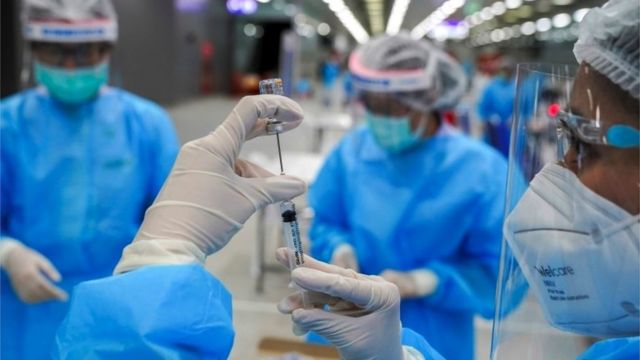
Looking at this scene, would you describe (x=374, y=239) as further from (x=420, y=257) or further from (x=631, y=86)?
(x=631, y=86)

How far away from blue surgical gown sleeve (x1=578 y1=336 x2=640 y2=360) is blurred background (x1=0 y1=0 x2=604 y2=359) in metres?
0.39

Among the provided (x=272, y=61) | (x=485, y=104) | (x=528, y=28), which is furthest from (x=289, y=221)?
(x=528, y=28)

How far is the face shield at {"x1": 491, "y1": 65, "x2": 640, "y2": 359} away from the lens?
2.25 ft

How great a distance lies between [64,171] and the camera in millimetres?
1517

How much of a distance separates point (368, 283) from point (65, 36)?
1.21 m

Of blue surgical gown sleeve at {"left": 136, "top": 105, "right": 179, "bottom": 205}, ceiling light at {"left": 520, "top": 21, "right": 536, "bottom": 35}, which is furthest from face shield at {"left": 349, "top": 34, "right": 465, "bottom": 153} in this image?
ceiling light at {"left": 520, "top": 21, "right": 536, "bottom": 35}

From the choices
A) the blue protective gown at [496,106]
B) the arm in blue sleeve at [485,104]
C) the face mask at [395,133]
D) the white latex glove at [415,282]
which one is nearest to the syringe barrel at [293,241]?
the white latex glove at [415,282]

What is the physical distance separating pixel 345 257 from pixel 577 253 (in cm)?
80

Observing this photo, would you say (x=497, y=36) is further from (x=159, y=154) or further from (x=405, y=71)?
(x=159, y=154)

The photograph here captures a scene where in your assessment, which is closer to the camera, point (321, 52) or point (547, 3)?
point (321, 52)

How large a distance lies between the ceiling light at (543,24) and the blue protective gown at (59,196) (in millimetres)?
14183

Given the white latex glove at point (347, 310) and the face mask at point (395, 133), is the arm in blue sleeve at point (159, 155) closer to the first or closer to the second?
the face mask at point (395, 133)

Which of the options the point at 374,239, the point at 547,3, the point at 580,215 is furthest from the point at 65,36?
the point at 547,3

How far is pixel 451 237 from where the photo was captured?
1.46 metres
